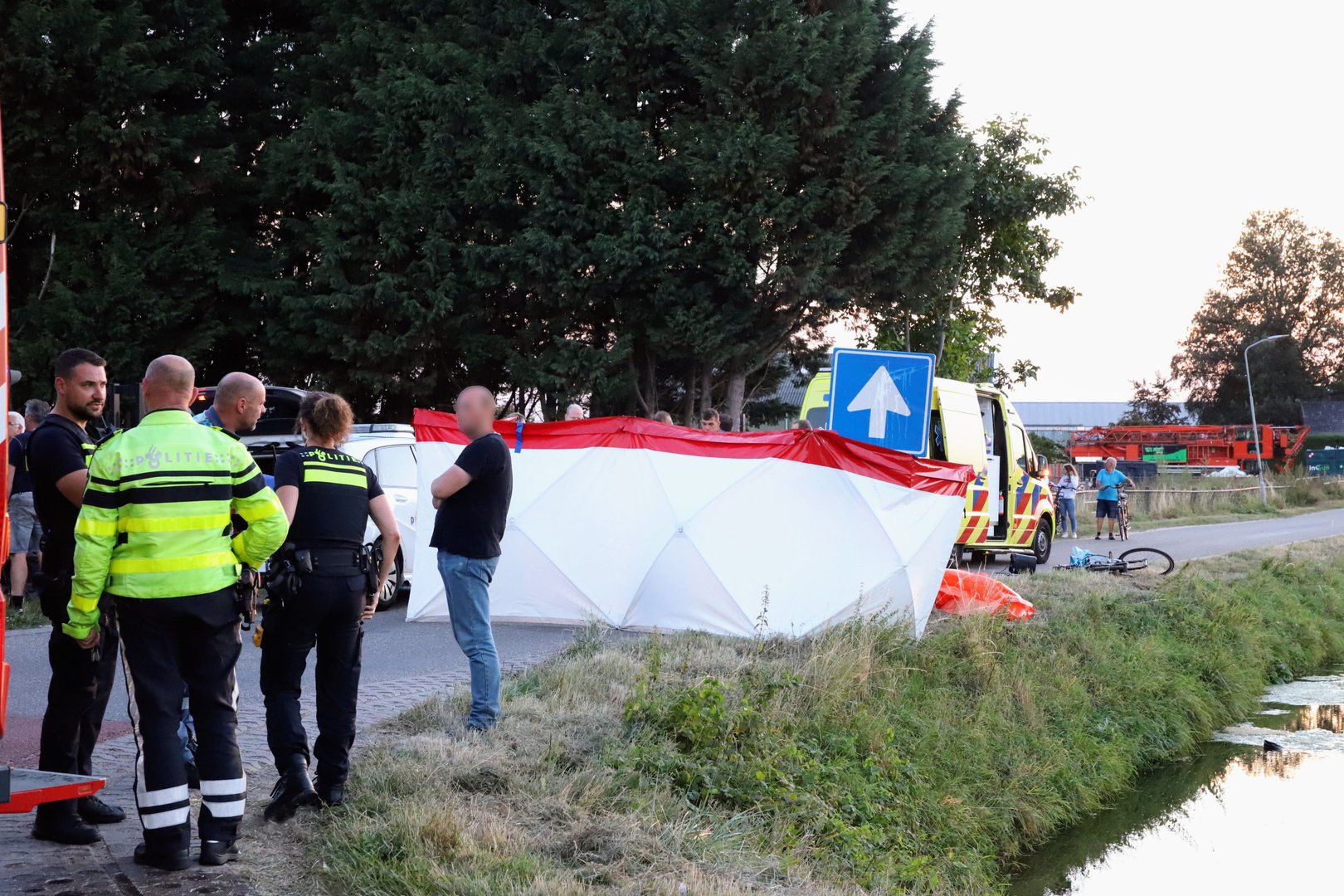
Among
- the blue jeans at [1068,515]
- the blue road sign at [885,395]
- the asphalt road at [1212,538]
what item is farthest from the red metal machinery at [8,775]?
the blue jeans at [1068,515]

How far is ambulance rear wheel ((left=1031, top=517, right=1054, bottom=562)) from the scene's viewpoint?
19.6m

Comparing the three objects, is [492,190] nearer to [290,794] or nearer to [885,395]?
[885,395]

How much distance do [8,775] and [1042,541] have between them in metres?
17.3

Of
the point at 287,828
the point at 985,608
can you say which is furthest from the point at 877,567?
the point at 287,828

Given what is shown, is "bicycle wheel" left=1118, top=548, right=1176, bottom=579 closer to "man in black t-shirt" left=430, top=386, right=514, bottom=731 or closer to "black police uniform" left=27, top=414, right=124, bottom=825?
"man in black t-shirt" left=430, top=386, right=514, bottom=731

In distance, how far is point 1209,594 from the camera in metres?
15.6

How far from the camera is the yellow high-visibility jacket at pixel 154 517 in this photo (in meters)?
4.68

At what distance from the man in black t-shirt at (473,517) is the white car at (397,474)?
5.97 meters

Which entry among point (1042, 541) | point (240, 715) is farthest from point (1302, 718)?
point (240, 715)

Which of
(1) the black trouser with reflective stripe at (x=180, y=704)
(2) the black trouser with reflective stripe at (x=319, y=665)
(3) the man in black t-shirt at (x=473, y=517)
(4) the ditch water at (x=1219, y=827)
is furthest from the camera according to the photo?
(4) the ditch water at (x=1219, y=827)

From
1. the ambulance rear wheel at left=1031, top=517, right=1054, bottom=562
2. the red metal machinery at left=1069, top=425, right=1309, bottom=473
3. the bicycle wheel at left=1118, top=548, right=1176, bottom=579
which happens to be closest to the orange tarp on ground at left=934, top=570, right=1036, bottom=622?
the bicycle wheel at left=1118, top=548, right=1176, bottom=579

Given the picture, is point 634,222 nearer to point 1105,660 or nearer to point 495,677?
point 1105,660

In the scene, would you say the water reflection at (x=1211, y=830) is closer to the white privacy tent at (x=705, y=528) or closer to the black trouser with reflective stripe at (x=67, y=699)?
the white privacy tent at (x=705, y=528)

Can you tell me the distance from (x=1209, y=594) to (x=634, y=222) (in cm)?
945
